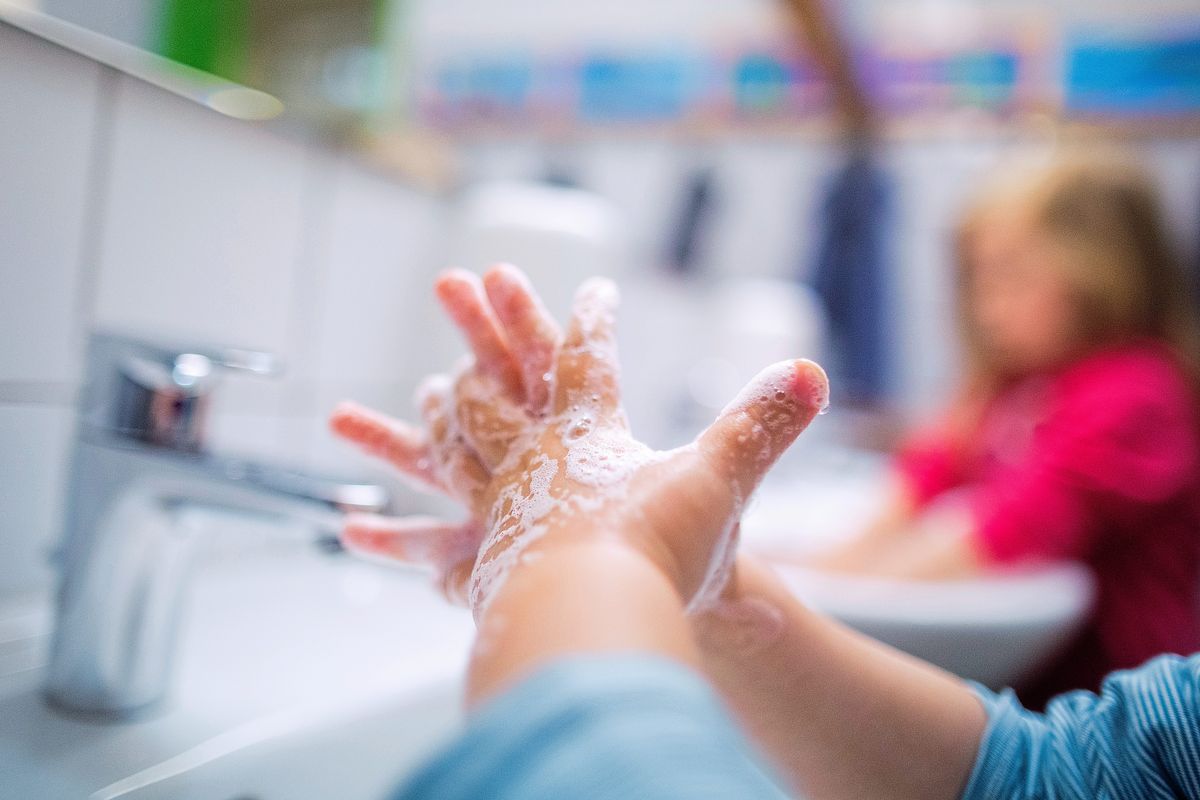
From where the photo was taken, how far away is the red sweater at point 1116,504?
73 cm

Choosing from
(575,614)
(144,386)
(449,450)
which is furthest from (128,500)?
(575,614)

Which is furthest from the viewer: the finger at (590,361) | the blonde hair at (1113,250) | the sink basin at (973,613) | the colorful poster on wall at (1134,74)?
the colorful poster on wall at (1134,74)

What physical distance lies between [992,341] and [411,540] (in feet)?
3.01

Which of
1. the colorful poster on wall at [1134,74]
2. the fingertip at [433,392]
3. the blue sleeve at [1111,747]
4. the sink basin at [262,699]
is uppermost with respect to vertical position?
the colorful poster on wall at [1134,74]

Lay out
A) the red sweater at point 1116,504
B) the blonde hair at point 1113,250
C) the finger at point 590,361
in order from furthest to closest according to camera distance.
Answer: the blonde hair at point 1113,250, the red sweater at point 1116,504, the finger at point 590,361

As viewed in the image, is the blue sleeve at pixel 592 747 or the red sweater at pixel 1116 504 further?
the red sweater at pixel 1116 504

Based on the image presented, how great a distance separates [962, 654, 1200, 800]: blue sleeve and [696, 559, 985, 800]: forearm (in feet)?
0.04

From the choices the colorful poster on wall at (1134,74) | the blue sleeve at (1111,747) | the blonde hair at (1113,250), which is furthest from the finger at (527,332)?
the colorful poster on wall at (1134,74)

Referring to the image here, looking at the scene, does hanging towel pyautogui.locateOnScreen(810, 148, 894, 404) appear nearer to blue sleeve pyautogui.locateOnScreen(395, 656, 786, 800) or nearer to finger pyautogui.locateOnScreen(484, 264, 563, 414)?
finger pyautogui.locateOnScreen(484, 264, 563, 414)

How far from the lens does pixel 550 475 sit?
0.26m

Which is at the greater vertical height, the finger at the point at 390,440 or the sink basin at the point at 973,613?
the finger at the point at 390,440

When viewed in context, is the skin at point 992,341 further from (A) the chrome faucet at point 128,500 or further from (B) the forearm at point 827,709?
(A) the chrome faucet at point 128,500

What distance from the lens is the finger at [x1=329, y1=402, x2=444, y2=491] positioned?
34 centimetres

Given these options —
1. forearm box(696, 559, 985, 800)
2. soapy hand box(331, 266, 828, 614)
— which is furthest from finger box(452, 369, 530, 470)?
forearm box(696, 559, 985, 800)
